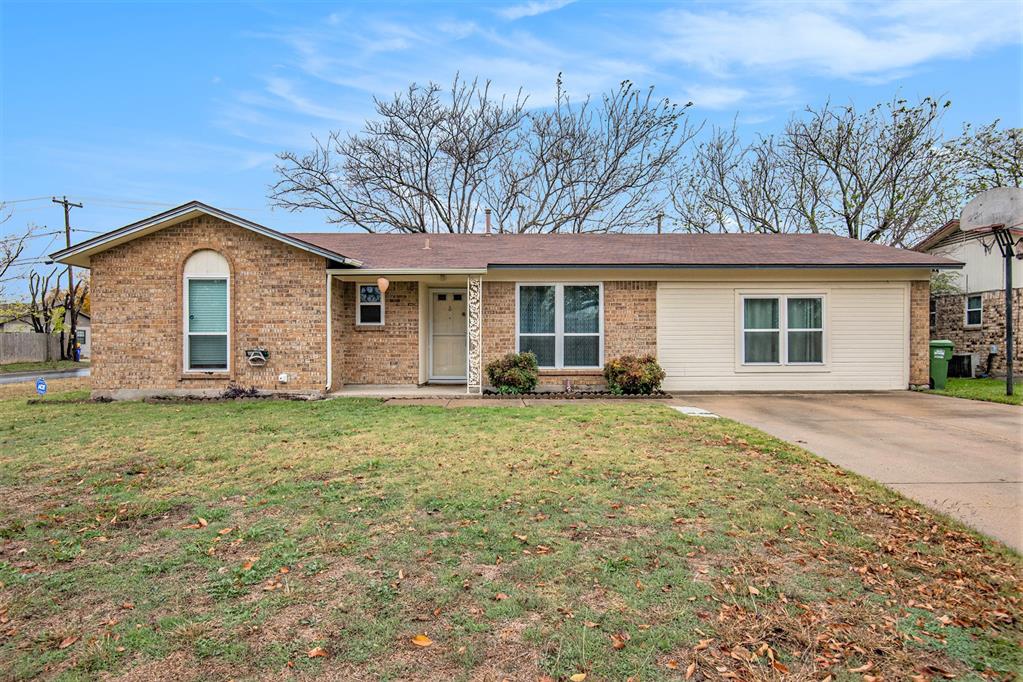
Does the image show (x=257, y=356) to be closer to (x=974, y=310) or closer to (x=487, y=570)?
(x=487, y=570)

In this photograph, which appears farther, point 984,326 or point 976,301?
point 976,301

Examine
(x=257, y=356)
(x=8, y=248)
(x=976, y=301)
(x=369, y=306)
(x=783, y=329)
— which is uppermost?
(x=8, y=248)

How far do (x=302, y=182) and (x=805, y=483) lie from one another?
26.4 metres

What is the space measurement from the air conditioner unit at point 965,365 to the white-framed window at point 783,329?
6.86 m

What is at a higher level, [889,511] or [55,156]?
[55,156]

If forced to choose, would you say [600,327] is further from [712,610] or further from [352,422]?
[712,610]

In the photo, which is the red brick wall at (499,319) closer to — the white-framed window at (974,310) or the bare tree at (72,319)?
the white-framed window at (974,310)

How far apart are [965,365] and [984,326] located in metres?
1.63

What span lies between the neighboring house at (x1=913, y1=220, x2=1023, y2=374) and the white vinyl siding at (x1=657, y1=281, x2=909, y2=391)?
17.3ft

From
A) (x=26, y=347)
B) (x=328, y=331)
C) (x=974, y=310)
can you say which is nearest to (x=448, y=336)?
(x=328, y=331)

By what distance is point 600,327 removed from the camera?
1223cm

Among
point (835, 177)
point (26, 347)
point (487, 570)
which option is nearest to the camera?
point (487, 570)

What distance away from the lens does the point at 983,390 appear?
467 inches

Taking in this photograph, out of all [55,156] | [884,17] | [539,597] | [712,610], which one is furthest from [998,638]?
[55,156]
